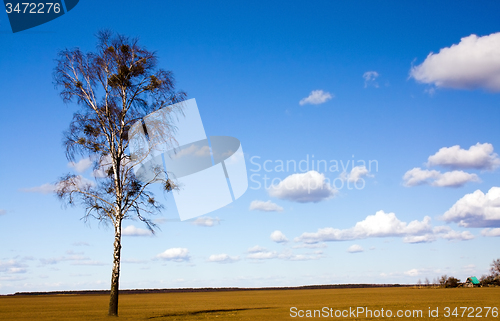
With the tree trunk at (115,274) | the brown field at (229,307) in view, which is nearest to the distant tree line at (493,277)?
the brown field at (229,307)

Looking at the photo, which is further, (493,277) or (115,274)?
(493,277)

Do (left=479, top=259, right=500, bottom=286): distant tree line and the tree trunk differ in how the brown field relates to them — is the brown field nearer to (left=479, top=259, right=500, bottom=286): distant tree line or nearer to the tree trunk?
the tree trunk

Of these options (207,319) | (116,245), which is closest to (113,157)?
(116,245)

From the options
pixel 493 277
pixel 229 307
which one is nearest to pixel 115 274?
pixel 229 307

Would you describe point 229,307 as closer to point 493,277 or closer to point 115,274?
point 115,274

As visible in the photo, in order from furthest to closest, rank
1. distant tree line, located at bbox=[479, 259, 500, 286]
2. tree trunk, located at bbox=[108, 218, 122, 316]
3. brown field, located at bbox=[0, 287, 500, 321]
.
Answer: distant tree line, located at bbox=[479, 259, 500, 286] → brown field, located at bbox=[0, 287, 500, 321] → tree trunk, located at bbox=[108, 218, 122, 316]

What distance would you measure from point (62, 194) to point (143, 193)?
4993 millimetres

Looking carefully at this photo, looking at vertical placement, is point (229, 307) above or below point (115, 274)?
below

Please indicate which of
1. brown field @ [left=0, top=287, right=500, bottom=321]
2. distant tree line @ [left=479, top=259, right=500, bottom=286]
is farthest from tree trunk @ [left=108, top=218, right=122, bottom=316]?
distant tree line @ [left=479, top=259, right=500, bottom=286]

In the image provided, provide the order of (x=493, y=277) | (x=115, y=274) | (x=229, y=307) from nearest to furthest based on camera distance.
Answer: (x=115, y=274) → (x=229, y=307) → (x=493, y=277)

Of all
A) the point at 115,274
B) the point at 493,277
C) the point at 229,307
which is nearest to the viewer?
the point at 115,274

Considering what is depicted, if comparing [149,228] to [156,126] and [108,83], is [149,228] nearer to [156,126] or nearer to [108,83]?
[156,126]

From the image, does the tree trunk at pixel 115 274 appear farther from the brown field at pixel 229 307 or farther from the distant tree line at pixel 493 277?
the distant tree line at pixel 493 277

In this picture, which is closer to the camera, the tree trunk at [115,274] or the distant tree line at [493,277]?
the tree trunk at [115,274]
